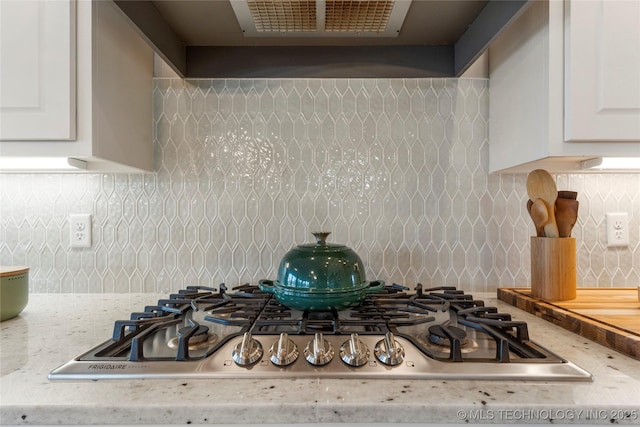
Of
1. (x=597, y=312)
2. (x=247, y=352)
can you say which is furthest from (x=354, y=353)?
(x=597, y=312)

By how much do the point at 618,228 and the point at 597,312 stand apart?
1.53ft

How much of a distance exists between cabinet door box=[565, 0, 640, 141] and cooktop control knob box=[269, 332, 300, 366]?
0.78 m

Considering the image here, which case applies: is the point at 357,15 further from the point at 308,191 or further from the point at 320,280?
the point at 320,280

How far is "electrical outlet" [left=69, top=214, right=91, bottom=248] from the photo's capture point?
1170 millimetres

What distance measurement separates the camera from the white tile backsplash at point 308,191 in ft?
3.89

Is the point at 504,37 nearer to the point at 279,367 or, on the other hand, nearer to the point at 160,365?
the point at 279,367

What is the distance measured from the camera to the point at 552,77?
2.73 feet

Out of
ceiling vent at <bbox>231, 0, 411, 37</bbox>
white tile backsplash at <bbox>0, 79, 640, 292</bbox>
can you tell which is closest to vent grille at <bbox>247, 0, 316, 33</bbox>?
ceiling vent at <bbox>231, 0, 411, 37</bbox>

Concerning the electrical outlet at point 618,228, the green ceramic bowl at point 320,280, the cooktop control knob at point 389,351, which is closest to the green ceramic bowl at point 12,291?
the green ceramic bowl at point 320,280

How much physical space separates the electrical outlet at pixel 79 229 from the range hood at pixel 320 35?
58cm

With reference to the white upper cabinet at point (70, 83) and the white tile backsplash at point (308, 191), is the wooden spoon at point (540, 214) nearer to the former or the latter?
the white tile backsplash at point (308, 191)

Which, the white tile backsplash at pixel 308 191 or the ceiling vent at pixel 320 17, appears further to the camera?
the white tile backsplash at pixel 308 191

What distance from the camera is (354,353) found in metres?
0.60

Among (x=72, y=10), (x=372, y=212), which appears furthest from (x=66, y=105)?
(x=372, y=212)
